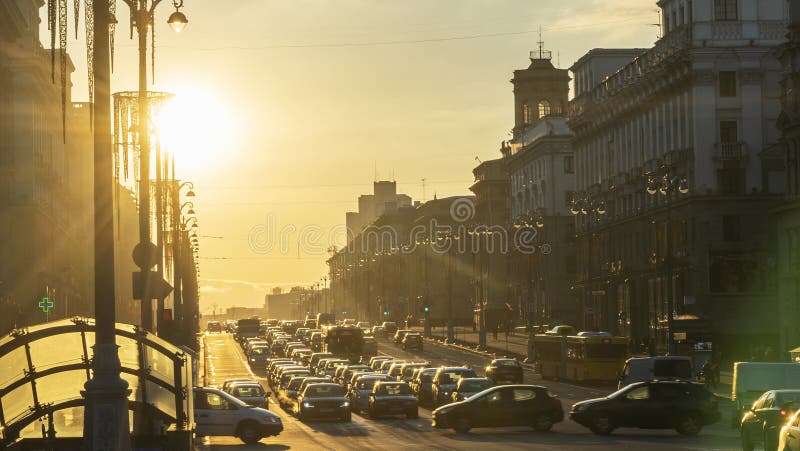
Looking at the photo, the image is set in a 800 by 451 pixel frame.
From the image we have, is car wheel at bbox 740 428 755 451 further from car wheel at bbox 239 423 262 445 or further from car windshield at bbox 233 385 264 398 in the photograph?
car windshield at bbox 233 385 264 398

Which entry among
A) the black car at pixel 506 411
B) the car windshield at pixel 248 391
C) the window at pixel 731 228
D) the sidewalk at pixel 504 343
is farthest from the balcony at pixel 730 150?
the black car at pixel 506 411

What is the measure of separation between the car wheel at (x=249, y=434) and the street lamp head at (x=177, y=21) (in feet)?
49.6

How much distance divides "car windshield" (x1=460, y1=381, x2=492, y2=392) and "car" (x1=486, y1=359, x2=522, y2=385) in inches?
669

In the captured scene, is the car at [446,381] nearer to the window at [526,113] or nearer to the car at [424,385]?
the car at [424,385]

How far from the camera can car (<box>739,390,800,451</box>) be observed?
100.0ft

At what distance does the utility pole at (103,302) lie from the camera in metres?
17.7

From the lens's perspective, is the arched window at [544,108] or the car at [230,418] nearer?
the car at [230,418]

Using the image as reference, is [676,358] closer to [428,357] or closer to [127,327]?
[127,327]

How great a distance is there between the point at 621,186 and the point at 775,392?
86.1 m

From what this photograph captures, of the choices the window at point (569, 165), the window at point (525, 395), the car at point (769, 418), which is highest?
the window at point (569, 165)

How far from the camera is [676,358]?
2354 inches

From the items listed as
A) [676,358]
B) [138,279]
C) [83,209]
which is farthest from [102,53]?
[83,209]

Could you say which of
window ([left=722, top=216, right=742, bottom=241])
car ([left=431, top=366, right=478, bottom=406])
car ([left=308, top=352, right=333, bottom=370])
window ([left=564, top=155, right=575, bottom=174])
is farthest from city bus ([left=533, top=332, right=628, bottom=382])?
window ([left=564, top=155, right=575, bottom=174])

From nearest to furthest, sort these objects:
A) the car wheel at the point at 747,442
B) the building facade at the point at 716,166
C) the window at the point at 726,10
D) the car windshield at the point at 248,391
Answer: the car wheel at the point at 747,442 → the car windshield at the point at 248,391 → the building facade at the point at 716,166 → the window at the point at 726,10
